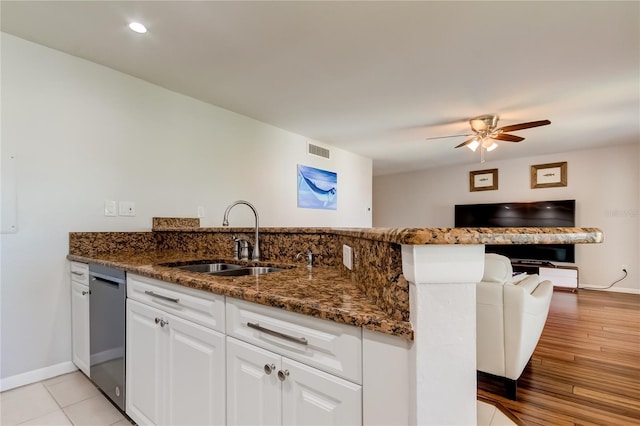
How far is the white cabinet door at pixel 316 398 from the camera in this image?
802mm

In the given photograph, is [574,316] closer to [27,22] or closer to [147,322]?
[147,322]

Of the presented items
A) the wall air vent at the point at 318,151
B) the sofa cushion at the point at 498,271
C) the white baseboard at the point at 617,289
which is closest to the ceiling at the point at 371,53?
the wall air vent at the point at 318,151

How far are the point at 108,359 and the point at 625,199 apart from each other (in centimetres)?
709

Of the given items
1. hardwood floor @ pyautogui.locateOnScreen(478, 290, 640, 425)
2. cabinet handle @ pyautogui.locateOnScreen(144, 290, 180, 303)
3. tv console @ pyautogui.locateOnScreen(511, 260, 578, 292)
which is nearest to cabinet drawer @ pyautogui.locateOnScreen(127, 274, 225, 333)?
cabinet handle @ pyautogui.locateOnScreen(144, 290, 180, 303)

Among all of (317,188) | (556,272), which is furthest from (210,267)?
(556,272)

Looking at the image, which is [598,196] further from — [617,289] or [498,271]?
[498,271]

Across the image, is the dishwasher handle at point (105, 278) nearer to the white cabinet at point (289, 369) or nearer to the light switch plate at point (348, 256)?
the white cabinet at point (289, 369)

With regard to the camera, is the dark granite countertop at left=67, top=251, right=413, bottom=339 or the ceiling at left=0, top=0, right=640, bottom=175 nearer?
the dark granite countertop at left=67, top=251, right=413, bottom=339

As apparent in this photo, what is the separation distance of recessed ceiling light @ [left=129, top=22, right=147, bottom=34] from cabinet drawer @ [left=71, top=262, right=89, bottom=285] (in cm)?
160

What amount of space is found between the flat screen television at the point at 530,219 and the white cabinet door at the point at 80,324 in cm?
585

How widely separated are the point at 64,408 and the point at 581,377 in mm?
3299

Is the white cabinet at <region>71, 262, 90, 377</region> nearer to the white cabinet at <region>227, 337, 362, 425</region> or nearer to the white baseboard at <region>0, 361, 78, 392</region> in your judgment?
the white baseboard at <region>0, 361, 78, 392</region>

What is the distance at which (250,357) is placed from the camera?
1.05 metres

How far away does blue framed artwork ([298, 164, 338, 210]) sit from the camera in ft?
15.1
